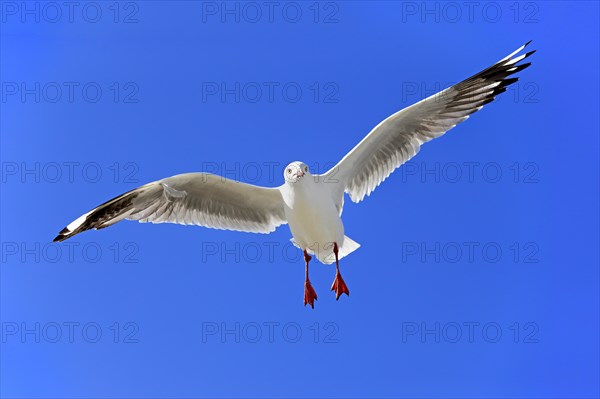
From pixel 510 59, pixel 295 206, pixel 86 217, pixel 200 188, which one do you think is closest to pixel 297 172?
pixel 295 206

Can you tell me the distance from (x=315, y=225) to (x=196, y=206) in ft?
4.55

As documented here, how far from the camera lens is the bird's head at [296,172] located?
6.99 metres

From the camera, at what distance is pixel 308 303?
7633 millimetres

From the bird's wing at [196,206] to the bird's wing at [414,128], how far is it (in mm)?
782

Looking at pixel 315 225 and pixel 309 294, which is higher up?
pixel 315 225

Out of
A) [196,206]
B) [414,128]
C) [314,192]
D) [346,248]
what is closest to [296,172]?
[314,192]

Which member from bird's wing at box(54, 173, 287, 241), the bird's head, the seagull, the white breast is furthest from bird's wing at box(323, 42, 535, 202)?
bird's wing at box(54, 173, 287, 241)

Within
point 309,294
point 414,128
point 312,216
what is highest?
point 414,128

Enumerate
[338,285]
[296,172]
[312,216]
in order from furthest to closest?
1. [338,285]
2. [312,216]
3. [296,172]

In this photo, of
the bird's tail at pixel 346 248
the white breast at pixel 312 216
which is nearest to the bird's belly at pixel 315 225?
the white breast at pixel 312 216

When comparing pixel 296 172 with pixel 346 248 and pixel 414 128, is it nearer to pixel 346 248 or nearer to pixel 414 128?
pixel 346 248

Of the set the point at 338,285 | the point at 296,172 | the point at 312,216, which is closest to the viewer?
the point at 296,172

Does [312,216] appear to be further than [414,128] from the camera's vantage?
No

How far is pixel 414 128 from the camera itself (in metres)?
7.84
